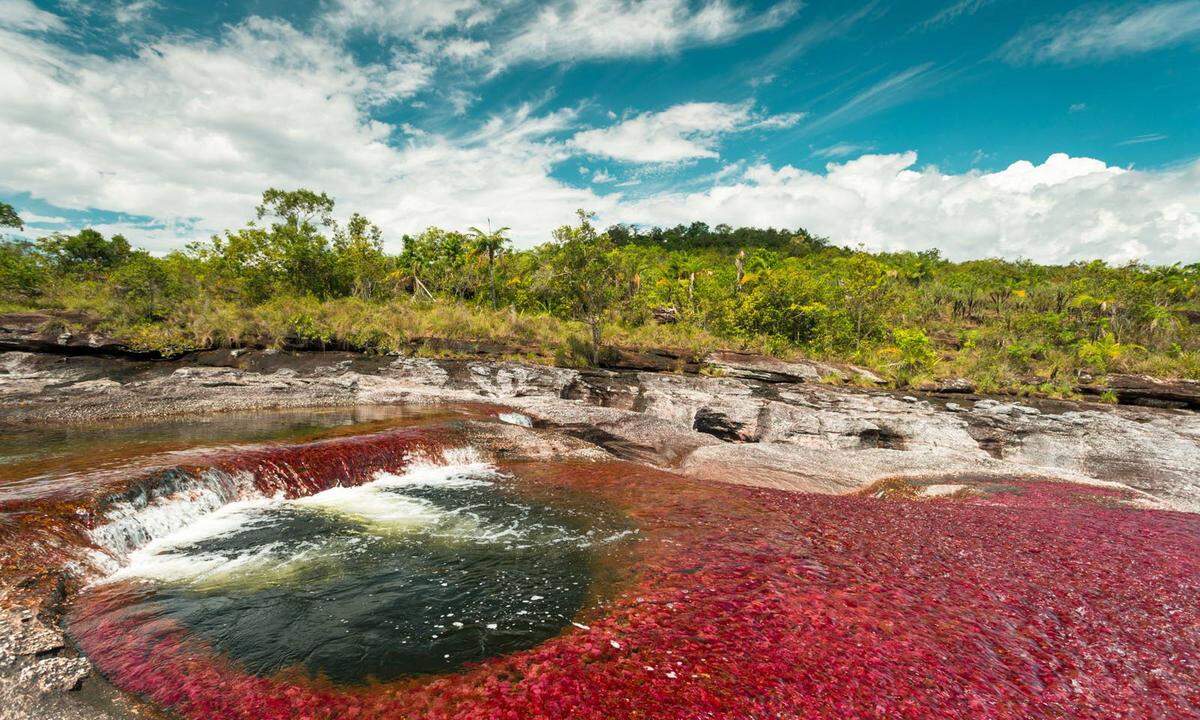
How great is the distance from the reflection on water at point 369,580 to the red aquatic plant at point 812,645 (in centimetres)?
35

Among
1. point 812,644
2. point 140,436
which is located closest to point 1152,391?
point 812,644

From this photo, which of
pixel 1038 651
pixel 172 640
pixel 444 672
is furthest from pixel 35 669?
pixel 1038 651

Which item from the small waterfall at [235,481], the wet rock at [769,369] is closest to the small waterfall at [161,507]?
the small waterfall at [235,481]

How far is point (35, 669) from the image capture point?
485 centimetres

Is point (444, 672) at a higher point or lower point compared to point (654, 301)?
lower

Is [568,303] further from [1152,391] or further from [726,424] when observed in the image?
[1152,391]

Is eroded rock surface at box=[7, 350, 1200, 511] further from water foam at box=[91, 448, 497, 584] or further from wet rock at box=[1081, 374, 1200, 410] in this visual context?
water foam at box=[91, 448, 497, 584]

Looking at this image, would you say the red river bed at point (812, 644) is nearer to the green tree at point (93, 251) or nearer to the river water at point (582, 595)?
the river water at point (582, 595)

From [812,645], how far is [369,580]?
6.18 m

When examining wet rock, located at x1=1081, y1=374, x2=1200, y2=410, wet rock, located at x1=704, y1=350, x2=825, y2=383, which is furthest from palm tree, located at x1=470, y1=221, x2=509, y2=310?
wet rock, located at x1=1081, y1=374, x2=1200, y2=410

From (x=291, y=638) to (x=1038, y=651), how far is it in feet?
29.4

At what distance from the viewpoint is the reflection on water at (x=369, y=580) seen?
5.67 metres

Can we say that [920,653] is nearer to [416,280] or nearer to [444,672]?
[444,672]

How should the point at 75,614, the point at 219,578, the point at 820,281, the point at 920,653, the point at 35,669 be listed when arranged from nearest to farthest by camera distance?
the point at 35,669 < the point at 920,653 < the point at 75,614 < the point at 219,578 < the point at 820,281
